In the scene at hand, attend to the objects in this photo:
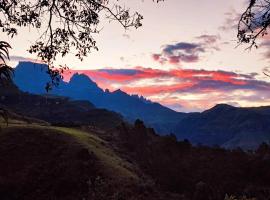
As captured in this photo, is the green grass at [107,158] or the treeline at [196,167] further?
the treeline at [196,167]

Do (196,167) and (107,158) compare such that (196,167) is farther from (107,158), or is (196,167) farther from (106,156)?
(107,158)

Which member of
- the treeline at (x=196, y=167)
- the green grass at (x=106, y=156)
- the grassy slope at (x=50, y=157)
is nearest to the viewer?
the grassy slope at (x=50, y=157)

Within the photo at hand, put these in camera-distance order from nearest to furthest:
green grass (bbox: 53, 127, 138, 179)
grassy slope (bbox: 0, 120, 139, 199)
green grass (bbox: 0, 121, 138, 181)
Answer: grassy slope (bbox: 0, 120, 139, 199), green grass (bbox: 0, 121, 138, 181), green grass (bbox: 53, 127, 138, 179)

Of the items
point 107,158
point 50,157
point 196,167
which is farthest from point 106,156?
point 196,167

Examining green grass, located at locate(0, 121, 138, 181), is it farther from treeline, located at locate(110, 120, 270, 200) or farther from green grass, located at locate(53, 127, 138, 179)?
treeline, located at locate(110, 120, 270, 200)

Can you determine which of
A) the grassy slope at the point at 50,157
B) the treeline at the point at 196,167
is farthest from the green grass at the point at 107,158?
the treeline at the point at 196,167

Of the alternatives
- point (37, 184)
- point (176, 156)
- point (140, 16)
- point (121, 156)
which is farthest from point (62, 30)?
point (176, 156)

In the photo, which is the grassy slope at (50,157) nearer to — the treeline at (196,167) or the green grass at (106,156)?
the green grass at (106,156)

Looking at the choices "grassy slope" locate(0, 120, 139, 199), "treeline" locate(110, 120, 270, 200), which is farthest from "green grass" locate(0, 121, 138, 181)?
"treeline" locate(110, 120, 270, 200)

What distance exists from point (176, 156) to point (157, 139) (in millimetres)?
9980

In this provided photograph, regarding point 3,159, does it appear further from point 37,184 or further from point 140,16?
point 140,16

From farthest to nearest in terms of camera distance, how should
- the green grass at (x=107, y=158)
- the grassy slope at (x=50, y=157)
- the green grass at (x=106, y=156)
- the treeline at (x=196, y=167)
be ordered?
the treeline at (x=196, y=167), the green grass at (x=106, y=156), the green grass at (x=107, y=158), the grassy slope at (x=50, y=157)

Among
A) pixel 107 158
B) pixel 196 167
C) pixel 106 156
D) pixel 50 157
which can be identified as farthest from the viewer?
pixel 196 167

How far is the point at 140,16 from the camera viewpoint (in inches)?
613
